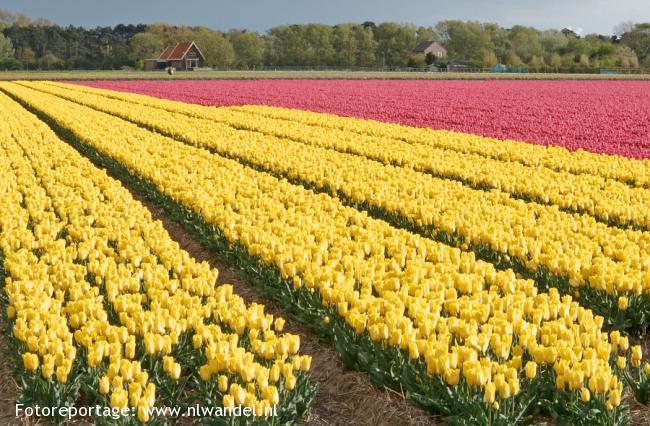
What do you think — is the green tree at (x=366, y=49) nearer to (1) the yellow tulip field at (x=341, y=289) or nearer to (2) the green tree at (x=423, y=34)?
(2) the green tree at (x=423, y=34)

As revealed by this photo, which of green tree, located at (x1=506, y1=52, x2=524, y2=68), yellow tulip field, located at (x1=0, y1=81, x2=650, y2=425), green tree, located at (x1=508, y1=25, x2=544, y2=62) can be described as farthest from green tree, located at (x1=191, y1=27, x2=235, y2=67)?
yellow tulip field, located at (x1=0, y1=81, x2=650, y2=425)

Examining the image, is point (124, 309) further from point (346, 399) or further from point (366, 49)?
point (366, 49)

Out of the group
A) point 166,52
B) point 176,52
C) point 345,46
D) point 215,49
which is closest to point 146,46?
point 166,52

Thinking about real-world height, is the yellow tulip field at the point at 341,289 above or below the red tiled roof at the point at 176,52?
below

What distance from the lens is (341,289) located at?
6125 mm

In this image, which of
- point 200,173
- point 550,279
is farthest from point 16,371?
point 200,173

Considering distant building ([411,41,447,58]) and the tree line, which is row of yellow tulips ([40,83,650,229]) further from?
distant building ([411,41,447,58])

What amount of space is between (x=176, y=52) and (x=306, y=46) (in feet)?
70.4

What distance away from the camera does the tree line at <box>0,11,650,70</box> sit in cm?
11412

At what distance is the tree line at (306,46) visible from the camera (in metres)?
114

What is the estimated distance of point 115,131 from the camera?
65.5 feet

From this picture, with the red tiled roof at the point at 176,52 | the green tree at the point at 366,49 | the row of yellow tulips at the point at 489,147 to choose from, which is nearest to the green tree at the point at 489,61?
the green tree at the point at 366,49

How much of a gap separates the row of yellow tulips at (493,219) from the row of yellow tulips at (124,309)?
2.80 metres

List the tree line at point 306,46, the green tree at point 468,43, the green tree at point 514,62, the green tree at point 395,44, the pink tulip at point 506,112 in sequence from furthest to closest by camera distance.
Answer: the green tree at point 468,43
the green tree at point 395,44
the tree line at point 306,46
the green tree at point 514,62
the pink tulip at point 506,112
